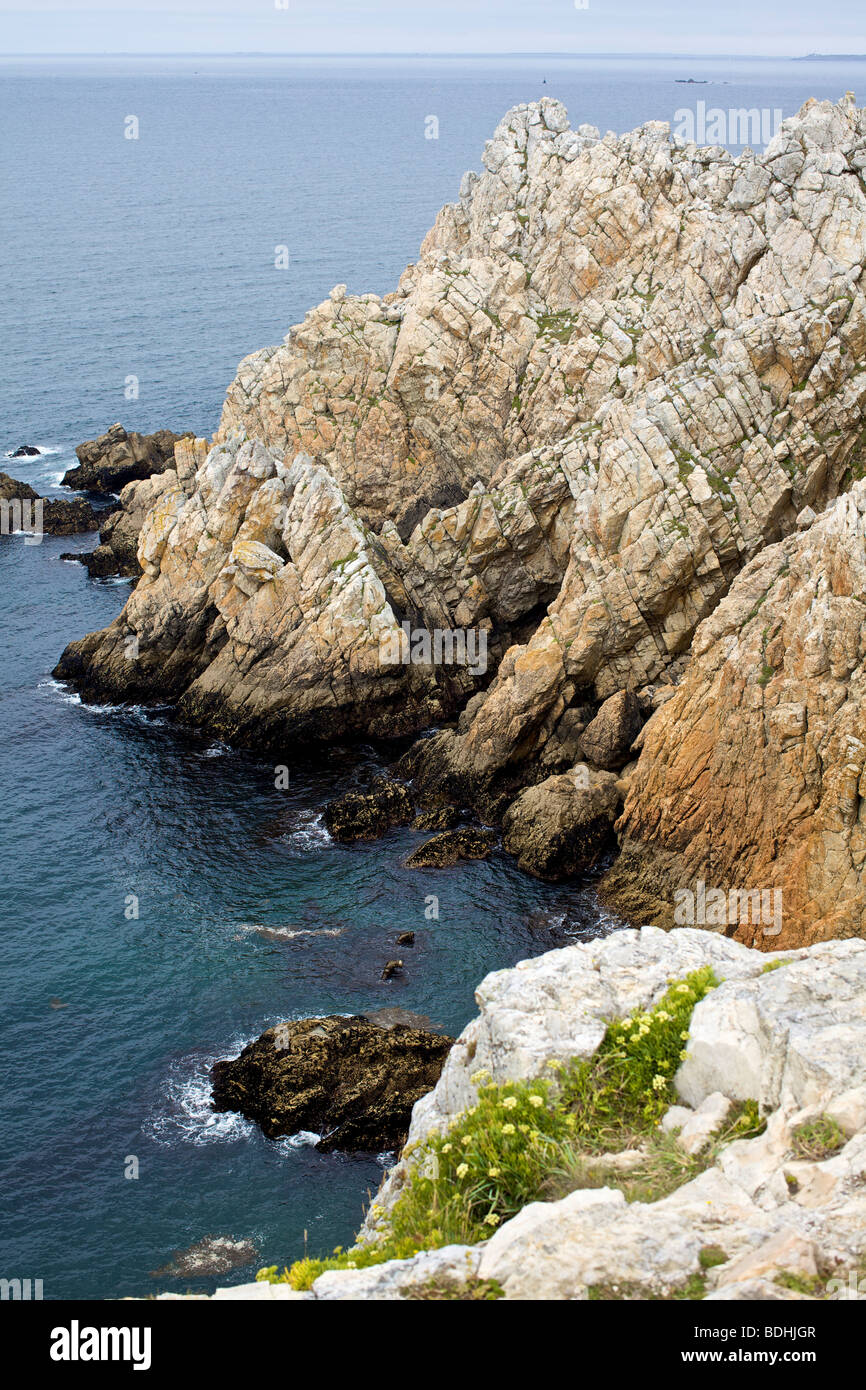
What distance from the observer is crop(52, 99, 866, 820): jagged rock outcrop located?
6109 centimetres

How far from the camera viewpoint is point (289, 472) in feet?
238

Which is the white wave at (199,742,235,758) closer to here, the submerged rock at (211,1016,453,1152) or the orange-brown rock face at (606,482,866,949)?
the orange-brown rock face at (606,482,866,949)

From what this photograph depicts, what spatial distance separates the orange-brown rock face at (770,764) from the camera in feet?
148

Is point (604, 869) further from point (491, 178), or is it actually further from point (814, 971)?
point (491, 178)

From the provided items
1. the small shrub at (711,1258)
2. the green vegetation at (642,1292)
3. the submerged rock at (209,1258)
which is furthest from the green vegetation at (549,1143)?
the submerged rock at (209,1258)

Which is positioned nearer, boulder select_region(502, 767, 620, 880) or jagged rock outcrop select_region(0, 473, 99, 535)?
boulder select_region(502, 767, 620, 880)

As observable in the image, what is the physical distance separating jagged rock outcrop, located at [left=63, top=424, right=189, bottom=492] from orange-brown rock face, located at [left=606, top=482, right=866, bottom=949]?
207 ft

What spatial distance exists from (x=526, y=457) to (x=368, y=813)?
2400 centimetres

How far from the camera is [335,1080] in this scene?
1692 inches

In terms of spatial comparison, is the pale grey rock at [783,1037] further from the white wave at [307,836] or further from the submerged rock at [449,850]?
the white wave at [307,836]

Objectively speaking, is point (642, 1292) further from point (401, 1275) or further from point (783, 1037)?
point (783, 1037)

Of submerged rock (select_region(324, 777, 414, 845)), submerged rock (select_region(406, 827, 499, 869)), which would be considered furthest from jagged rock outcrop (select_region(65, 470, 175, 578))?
submerged rock (select_region(406, 827, 499, 869))

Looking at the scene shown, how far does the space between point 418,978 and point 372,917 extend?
4.78m
